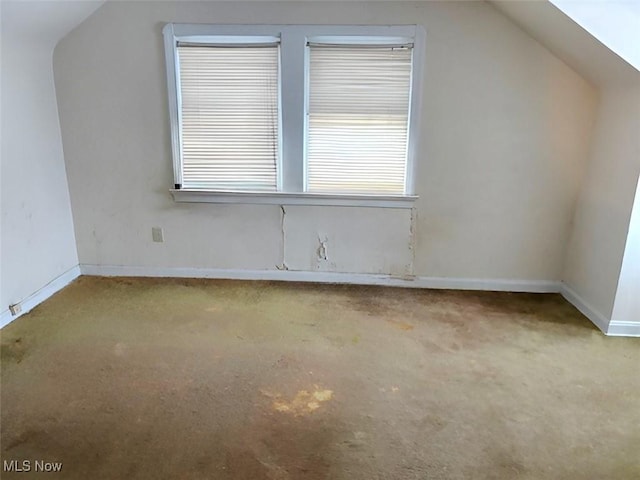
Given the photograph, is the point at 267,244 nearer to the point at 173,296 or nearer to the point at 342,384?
the point at 173,296

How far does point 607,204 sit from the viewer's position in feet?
9.23

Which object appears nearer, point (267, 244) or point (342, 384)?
point (342, 384)

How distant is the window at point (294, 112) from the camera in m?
3.05

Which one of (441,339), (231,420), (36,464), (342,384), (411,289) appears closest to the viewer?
(36,464)

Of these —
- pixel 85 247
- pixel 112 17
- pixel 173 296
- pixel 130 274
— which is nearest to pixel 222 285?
pixel 173 296

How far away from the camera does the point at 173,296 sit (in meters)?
3.23

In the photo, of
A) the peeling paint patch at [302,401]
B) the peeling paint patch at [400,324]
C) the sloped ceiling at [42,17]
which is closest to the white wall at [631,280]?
the peeling paint patch at [400,324]

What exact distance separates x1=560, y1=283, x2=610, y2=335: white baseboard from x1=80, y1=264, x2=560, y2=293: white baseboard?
9 cm

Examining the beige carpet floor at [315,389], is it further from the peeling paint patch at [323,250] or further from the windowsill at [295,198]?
the windowsill at [295,198]

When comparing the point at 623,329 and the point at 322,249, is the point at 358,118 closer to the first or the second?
the point at 322,249

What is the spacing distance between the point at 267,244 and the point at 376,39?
5.57ft

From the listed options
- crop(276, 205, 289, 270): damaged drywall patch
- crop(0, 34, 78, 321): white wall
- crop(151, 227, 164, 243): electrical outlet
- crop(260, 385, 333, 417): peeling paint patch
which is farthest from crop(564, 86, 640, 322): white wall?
crop(0, 34, 78, 321): white wall

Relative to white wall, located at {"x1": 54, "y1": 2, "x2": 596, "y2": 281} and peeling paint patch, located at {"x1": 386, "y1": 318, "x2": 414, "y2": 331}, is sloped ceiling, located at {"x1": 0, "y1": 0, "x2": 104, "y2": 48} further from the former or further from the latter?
peeling paint patch, located at {"x1": 386, "y1": 318, "x2": 414, "y2": 331}

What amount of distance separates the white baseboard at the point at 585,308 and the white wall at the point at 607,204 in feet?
0.06
